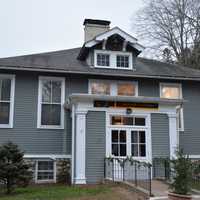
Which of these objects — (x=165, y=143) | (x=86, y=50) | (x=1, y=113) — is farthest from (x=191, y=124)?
(x=1, y=113)

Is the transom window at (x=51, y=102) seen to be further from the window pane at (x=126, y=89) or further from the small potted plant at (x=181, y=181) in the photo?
the small potted plant at (x=181, y=181)

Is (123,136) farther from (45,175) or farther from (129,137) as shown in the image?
(45,175)

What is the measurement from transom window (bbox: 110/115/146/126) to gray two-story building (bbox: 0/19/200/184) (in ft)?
0.14

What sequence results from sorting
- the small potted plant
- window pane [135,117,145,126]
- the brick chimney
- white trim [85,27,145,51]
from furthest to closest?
the brick chimney → white trim [85,27,145,51] → window pane [135,117,145,126] → the small potted plant

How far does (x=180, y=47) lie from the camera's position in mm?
31312

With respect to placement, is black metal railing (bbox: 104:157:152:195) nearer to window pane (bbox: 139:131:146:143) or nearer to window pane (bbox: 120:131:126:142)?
window pane (bbox: 120:131:126:142)

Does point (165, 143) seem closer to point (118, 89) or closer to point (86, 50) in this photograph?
point (118, 89)

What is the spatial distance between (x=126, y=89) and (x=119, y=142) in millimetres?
3374

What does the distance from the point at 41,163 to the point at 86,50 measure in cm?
586

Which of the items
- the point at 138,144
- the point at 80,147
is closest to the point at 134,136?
the point at 138,144

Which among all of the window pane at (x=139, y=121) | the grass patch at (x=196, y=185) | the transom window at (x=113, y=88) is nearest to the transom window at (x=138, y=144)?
the window pane at (x=139, y=121)

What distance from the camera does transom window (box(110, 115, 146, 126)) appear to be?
1398 cm

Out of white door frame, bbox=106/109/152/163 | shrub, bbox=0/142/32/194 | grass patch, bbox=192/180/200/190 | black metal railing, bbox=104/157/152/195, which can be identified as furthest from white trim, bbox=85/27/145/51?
grass patch, bbox=192/180/200/190

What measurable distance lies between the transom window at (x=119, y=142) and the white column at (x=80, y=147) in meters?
1.30
